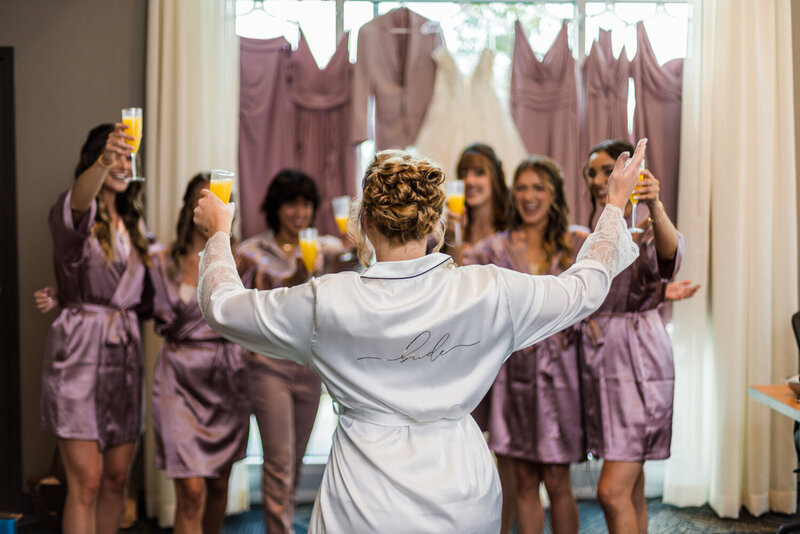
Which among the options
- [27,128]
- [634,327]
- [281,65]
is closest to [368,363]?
[634,327]

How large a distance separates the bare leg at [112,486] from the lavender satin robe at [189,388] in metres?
0.19

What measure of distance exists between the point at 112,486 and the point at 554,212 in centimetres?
187

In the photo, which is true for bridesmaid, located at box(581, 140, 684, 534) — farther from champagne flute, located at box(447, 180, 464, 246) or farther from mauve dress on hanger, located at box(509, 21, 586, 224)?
mauve dress on hanger, located at box(509, 21, 586, 224)

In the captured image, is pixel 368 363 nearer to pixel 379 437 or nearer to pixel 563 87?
pixel 379 437

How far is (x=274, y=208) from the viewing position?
3041mm

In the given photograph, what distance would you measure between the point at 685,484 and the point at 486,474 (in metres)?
2.40

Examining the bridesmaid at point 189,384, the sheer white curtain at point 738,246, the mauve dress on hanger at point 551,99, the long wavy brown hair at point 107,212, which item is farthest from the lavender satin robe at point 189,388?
the sheer white curtain at point 738,246

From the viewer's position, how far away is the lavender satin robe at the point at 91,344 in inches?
105

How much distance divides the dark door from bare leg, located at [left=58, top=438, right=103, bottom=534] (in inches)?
42.7

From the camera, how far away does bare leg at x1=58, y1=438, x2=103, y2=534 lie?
2.67m

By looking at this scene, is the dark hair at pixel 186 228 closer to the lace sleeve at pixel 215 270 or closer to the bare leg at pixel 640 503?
the lace sleeve at pixel 215 270

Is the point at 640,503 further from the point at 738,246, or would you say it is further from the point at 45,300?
the point at 45,300

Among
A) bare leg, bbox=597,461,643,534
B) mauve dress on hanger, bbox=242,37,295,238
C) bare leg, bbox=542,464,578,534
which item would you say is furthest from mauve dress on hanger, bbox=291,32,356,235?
bare leg, bbox=597,461,643,534

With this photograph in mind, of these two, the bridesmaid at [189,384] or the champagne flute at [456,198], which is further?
the champagne flute at [456,198]
